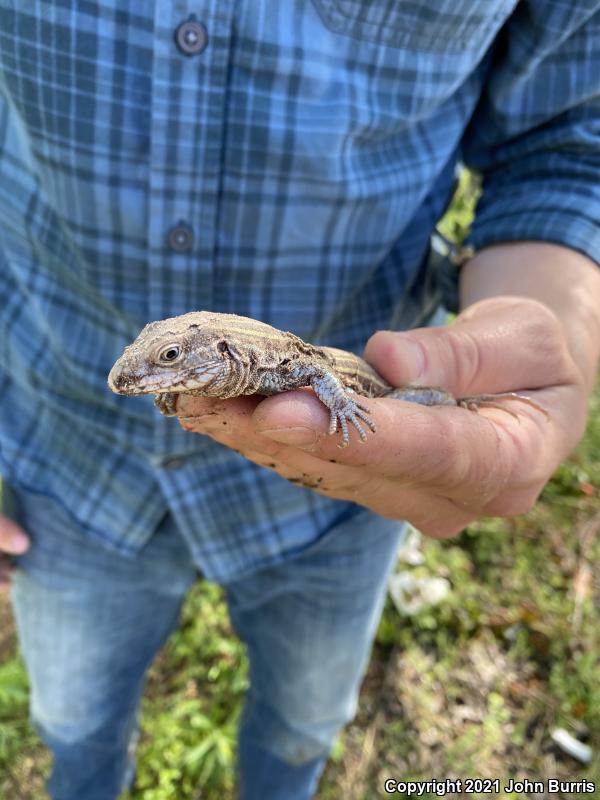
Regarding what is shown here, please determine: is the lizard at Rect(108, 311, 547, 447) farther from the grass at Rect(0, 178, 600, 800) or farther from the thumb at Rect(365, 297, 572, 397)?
the grass at Rect(0, 178, 600, 800)

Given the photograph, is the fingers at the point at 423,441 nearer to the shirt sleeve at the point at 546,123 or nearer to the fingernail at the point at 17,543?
the shirt sleeve at the point at 546,123

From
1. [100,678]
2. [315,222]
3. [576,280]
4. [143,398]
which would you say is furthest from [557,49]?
[100,678]

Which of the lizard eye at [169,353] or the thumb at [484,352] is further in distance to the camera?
the thumb at [484,352]

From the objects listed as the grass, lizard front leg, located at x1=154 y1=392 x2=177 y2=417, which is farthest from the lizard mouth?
the grass

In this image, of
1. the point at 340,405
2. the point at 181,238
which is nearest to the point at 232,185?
the point at 181,238

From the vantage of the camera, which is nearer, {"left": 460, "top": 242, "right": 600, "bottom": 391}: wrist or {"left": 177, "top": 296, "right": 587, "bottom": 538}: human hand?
{"left": 177, "top": 296, "right": 587, "bottom": 538}: human hand

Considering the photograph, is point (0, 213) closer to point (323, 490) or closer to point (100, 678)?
point (323, 490)

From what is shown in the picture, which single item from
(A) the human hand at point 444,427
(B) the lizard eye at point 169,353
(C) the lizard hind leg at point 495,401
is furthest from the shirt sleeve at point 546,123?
(B) the lizard eye at point 169,353
